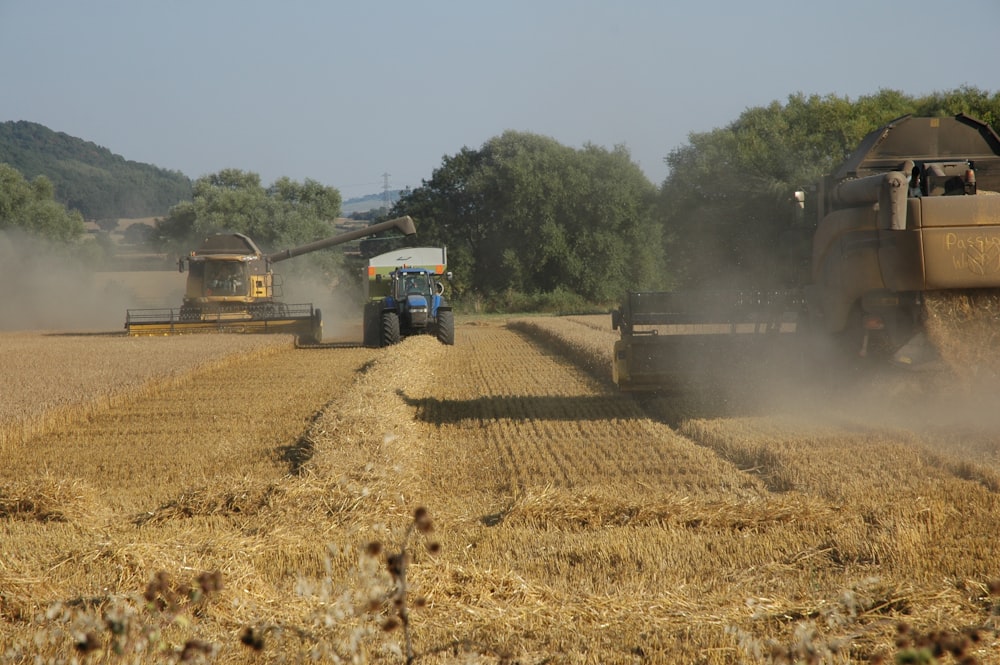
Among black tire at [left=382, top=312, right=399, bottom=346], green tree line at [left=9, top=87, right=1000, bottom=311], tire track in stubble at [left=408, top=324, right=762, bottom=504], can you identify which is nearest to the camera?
tire track in stubble at [left=408, top=324, right=762, bottom=504]

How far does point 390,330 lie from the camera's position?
2303cm

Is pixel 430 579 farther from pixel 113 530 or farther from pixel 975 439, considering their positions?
pixel 975 439

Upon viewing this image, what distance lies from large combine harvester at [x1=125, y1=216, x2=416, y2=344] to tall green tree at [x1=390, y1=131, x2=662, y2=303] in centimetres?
2413

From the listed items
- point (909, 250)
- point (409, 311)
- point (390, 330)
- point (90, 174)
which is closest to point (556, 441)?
point (909, 250)

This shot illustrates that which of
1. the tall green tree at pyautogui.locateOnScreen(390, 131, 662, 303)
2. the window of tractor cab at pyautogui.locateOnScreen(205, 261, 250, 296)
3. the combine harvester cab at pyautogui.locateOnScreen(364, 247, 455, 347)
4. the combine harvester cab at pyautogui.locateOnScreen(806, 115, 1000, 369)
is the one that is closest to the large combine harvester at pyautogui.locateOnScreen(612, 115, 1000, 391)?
the combine harvester cab at pyautogui.locateOnScreen(806, 115, 1000, 369)

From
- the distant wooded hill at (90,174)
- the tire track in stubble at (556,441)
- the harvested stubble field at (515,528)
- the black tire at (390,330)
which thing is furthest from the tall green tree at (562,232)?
the distant wooded hill at (90,174)

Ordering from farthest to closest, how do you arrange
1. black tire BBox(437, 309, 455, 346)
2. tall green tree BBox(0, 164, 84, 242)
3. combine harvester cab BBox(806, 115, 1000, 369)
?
tall green tree BBox(0, 164, 84, 242), black tire BBox(437, 309, 455, 346), combine harvester cab BBox(806, 115, 1000, 369)

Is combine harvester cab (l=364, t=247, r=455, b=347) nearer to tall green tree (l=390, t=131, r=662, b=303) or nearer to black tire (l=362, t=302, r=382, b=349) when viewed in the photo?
black tire (l=362, t=302, r=382, b=349)

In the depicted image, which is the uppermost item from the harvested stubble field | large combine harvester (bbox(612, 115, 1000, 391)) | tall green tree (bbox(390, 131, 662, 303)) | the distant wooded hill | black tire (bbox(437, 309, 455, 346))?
the distant wooded hill

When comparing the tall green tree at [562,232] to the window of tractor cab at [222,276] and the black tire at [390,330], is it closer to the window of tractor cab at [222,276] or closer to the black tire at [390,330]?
the window of tractor cab at [222,276]

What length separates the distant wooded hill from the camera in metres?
128

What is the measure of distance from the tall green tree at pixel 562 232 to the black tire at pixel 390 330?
29.5m

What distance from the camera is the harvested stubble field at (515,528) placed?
161 inches

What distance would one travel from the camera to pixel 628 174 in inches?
2141
